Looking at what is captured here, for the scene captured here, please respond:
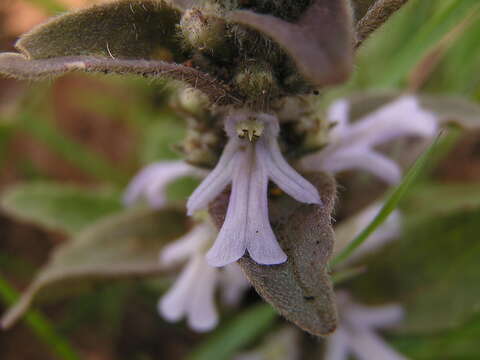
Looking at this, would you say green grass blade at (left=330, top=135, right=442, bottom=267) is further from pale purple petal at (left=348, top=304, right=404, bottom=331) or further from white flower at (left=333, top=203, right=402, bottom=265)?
pale purple petal at (left=348, top=304, right=404, bottom=331)

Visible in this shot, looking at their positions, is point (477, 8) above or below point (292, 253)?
above

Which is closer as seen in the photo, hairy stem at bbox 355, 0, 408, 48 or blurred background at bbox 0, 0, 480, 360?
hairy stem at bbox 355, 0, 408, 48

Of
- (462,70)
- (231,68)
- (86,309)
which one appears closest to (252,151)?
(231,68)

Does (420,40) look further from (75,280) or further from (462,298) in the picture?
(75,280)

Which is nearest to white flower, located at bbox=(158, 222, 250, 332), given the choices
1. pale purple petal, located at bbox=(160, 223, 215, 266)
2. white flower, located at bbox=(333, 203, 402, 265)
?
pale purple petal, located at bbox=(160, 223, 215, 266)

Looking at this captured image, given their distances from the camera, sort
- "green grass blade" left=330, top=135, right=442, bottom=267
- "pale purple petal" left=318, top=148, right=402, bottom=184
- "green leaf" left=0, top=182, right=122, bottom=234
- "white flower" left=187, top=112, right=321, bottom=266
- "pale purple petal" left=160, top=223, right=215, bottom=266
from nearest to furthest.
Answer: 1. "white flower" left=187, top=112, right=321, bottom=266
2. "green grass blade" left=330, top=135, right=442, bottom=267
3. "pale purple petal" left=318, top=148, right=402, bottom=184
4. "pale purple petal" left=160, top=223, right=215, bottom=266
5. "green leaf" left=0, top=182, right=122, bottom=234

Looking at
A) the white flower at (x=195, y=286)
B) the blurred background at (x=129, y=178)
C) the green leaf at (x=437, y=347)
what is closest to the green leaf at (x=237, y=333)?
the blurred background at (x=129, y=178)
